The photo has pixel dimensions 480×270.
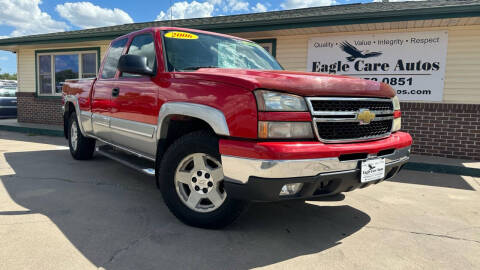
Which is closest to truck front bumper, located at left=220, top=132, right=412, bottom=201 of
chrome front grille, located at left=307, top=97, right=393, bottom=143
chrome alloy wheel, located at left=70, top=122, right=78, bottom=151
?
chrome front grille, located at left=307, top=97, right=393, bottom=143

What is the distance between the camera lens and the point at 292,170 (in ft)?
8.08

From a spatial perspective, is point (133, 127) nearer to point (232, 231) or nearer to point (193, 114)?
point (193, 114)

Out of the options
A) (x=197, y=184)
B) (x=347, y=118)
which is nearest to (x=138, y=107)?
(x=197, y=184)

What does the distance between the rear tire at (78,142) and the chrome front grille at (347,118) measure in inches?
179

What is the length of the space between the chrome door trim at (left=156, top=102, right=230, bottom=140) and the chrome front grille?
0.69 m

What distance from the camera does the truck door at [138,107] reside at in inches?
142

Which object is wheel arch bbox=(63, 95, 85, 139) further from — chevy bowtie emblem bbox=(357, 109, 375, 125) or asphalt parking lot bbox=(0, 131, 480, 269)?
chevy bowtie emblem bbox=(357, 109, 375, 125)

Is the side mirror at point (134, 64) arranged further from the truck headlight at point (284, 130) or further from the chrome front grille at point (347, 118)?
the chrome front grille at point (347, 118)

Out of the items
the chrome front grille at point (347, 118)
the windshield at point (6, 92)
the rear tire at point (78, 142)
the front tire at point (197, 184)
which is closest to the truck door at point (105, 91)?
the rear tire at point (78, 142)

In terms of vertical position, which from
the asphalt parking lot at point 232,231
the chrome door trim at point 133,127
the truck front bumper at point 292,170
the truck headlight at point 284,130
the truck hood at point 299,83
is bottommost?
the asphalt parking lot at point 232,231

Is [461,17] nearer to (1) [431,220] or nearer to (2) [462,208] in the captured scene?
(2) [462,208]

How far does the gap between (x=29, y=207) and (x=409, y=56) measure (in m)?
7.49

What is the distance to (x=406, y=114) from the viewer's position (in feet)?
25.1

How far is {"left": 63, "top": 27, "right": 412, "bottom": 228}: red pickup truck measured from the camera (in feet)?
8.32
